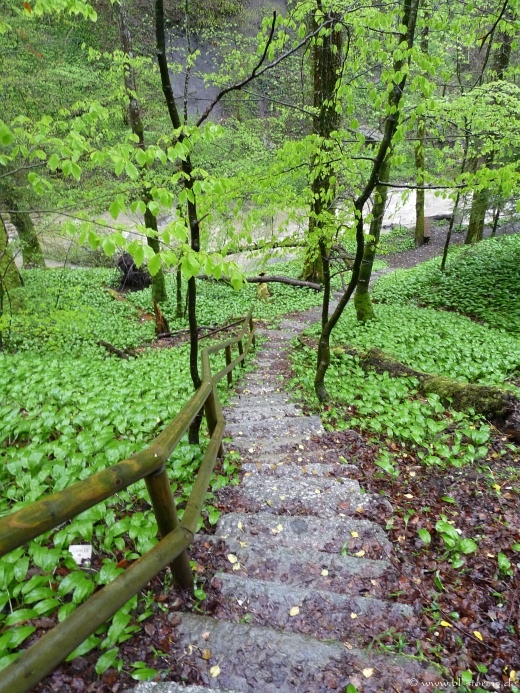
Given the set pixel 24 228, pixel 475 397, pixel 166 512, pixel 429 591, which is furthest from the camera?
pixel 24 228

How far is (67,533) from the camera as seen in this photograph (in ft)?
8.72

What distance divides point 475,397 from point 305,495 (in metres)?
3.05

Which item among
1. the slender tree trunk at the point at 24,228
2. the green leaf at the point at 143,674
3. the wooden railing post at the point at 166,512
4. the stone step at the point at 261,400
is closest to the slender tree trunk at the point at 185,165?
the wooden railing post at the point at 166,512

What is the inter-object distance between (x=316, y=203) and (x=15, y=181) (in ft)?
35.4

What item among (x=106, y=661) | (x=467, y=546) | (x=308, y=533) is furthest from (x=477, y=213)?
(x=106, y=661)

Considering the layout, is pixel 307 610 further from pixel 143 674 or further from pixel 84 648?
pixel 84 648

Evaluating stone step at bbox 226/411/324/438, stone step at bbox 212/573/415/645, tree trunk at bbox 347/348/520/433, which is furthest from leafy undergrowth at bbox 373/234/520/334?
stone step at bbox 212/573/415/645

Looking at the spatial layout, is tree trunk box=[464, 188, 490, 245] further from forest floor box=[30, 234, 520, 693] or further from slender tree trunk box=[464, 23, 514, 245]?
forest floor box=[30, 234, 520, 693]

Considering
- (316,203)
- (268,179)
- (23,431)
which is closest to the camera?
(23,431)

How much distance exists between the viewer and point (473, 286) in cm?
1341

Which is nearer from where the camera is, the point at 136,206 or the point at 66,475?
the point at 136,206

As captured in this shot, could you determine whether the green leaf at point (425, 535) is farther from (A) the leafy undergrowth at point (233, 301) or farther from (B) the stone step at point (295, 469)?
(A) the leafy undergrowth at point (233, 301)

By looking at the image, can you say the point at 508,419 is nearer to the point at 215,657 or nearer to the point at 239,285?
the point at 239,285

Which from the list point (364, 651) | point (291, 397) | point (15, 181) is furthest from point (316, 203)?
point (15, 181)
